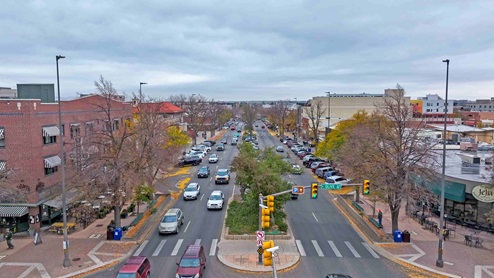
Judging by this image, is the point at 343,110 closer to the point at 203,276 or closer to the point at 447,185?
the point at 447,185

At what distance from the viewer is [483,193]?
30.0m

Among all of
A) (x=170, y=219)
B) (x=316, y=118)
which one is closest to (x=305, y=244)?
(x=170, y=219)

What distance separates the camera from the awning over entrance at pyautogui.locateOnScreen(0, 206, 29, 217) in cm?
2983

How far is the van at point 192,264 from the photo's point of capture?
67.1 ft

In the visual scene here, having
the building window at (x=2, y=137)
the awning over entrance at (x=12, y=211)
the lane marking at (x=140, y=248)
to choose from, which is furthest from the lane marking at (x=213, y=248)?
the building window at (x=2, y=137)

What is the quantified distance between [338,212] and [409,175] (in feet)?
33.7

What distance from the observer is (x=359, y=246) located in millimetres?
27109

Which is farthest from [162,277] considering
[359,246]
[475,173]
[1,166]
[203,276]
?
[475,173]

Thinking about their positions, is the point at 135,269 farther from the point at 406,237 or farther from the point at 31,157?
the point at 406,237

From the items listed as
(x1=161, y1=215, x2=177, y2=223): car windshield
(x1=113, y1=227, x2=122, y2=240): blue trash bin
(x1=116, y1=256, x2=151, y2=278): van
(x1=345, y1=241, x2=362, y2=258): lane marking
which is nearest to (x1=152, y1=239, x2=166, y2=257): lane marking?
(x1=161, y1=215, x2=177, y2=223): car windshield

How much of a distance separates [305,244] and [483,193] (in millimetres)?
14677

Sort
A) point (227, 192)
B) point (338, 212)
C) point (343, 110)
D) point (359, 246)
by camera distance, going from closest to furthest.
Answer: point (359, 246) → point (338, 212) → point (227, 192) → point (343, 110)

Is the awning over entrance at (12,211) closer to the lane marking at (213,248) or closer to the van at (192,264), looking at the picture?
the lane marking at (213,248)

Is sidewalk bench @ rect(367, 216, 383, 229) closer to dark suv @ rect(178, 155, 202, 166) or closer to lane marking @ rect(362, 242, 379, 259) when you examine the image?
lane marking @ rect(362, 242, 379, 259)
